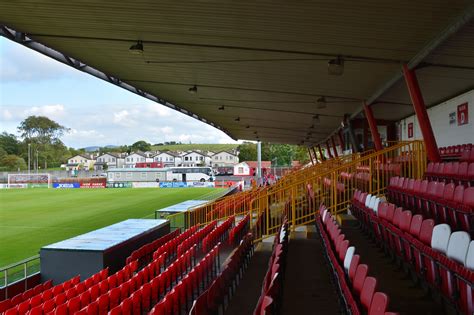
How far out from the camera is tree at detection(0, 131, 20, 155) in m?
93.8

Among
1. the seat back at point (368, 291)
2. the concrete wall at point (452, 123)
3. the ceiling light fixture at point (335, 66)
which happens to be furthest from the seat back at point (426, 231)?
the concrete wall at point (452, 123)

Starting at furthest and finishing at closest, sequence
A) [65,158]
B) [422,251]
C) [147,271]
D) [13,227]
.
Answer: [65,158] → [13,227] → [147,271] → [422,251]

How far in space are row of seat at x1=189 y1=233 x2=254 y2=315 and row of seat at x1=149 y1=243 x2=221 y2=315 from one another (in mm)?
528

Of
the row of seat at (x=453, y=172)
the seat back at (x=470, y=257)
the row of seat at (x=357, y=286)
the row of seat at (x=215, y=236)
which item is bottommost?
the row of seat at (x=215, y=236)

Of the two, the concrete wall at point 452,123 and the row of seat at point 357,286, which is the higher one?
the concrete wall at point 452,123

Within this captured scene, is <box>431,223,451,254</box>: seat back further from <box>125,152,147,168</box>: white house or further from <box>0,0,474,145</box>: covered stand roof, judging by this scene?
<box>125,152,147,168</box>: white house

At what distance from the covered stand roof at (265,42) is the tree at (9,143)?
93640 mm

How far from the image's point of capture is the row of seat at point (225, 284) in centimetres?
445

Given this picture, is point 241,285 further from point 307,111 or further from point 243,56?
point 307,111

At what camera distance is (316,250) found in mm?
6906

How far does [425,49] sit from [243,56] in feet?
11.3

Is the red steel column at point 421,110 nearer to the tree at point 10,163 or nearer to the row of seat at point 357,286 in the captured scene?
the row of seat at point 357,286

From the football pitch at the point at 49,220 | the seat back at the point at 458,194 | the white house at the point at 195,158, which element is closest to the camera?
the seat back at the point at 458,194

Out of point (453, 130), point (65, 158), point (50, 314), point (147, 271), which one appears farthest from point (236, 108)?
Answer: point (65, 158)
